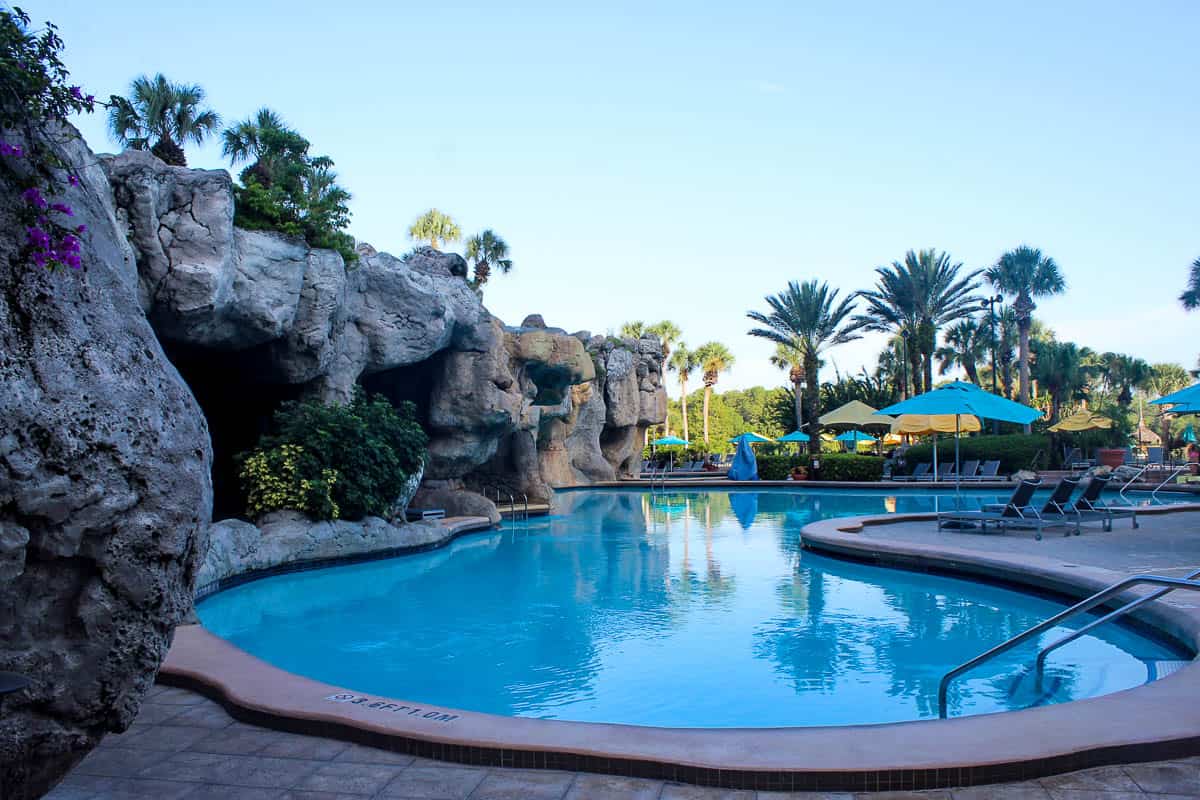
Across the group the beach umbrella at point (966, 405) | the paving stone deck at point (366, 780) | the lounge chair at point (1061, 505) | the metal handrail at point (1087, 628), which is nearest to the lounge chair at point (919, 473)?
the beach umbrella at point (966, 405)

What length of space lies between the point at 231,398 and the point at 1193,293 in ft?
156

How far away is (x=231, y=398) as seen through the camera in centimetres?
1584

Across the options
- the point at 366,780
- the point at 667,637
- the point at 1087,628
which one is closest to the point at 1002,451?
the point at 667,637

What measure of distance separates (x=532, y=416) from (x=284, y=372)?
9669 millimetres

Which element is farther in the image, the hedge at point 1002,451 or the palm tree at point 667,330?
the palm tree at point 667,330

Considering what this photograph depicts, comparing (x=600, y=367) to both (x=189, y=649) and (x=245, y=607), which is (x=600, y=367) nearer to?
(x=245, y=607)

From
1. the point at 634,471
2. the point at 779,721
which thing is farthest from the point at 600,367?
the point at 779,721

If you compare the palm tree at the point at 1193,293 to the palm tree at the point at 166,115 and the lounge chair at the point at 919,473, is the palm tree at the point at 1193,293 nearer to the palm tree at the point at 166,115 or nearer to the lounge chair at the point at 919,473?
the lounge chair at the point at 919,473

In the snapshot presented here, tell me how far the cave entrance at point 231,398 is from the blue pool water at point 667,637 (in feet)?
12.0

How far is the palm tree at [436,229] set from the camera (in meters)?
44.3

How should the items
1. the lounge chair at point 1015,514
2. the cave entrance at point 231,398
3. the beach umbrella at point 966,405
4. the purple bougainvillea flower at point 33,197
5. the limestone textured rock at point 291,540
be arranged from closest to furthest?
the purple bougainvillea flower at point 33,197 → the limestone textured rock at point 291,540 → the lounge chair at point 1015,514 → the cave entrance at point 231,398 → the beach umbrella at point 966,405

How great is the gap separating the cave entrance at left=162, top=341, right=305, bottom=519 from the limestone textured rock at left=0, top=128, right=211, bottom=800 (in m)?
10.2

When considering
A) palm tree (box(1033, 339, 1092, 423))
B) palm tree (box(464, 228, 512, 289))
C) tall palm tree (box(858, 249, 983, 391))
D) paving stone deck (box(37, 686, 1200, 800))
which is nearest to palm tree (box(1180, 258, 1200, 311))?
palm tree (box(1033, 339, 1092, 423))

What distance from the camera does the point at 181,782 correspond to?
154 inches
